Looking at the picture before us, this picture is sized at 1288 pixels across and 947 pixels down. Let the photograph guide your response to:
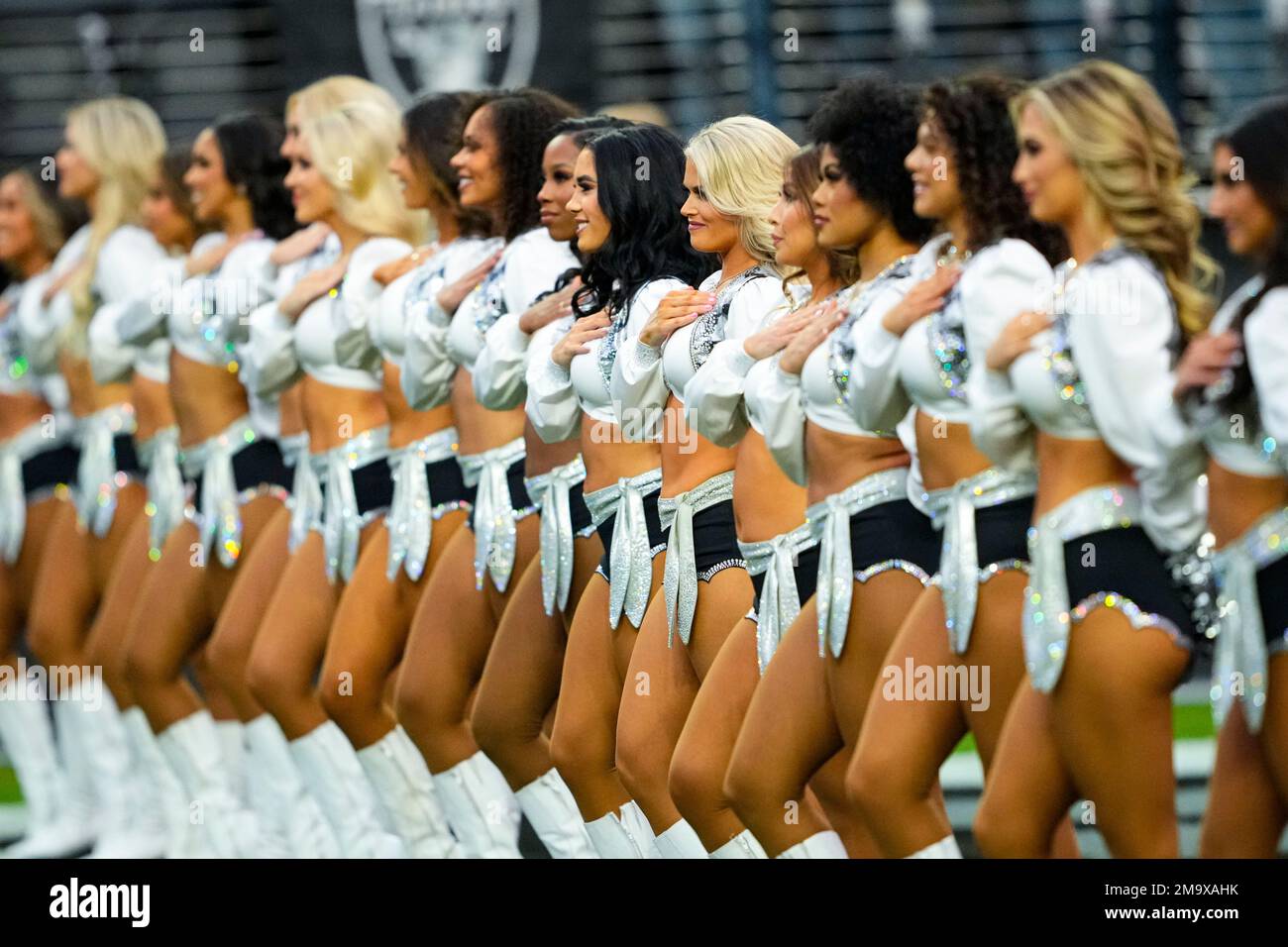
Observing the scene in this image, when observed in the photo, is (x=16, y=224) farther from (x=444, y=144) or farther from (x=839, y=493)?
(x=839, y=493)

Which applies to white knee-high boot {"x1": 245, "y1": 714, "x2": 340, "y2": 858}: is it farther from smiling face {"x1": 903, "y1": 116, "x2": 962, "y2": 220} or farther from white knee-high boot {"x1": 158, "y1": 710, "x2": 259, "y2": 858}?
smiling face {"x1": 903, "y1": 116, "x2": 962, "y2": 220}

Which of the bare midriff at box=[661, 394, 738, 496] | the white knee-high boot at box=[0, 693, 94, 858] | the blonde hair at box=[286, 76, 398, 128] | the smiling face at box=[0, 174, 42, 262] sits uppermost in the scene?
the blonde hair at box=[286, 76, 398, 128]

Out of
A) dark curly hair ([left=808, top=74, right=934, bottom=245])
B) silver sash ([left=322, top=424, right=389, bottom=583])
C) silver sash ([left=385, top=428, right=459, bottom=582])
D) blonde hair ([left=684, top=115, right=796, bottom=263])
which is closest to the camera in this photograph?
dark curly hair ([left=808, top=74, right=934, bottom=245])

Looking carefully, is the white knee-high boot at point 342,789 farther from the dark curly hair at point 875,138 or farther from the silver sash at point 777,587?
the dark curly hair at point 875,138

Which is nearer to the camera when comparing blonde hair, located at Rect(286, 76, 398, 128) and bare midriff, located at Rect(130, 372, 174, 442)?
blonde hair, located at Rect(286, 76, 398, 128)

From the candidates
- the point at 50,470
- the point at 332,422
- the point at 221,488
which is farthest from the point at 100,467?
the point at 332,422

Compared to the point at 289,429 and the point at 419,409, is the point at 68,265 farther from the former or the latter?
the point at 419,409

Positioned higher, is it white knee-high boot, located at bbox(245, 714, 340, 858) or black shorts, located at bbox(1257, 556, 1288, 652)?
black shorts, located at bbox(1257, 556, 1288, 652)

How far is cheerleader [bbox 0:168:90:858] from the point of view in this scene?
8.61 meters

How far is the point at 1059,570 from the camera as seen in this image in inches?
165

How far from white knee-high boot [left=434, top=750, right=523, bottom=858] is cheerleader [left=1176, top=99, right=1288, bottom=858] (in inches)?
110

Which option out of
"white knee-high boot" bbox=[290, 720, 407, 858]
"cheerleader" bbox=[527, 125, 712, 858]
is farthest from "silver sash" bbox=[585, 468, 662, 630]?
"white knee-high boot" bbox=[290, 720, 407, 858]
